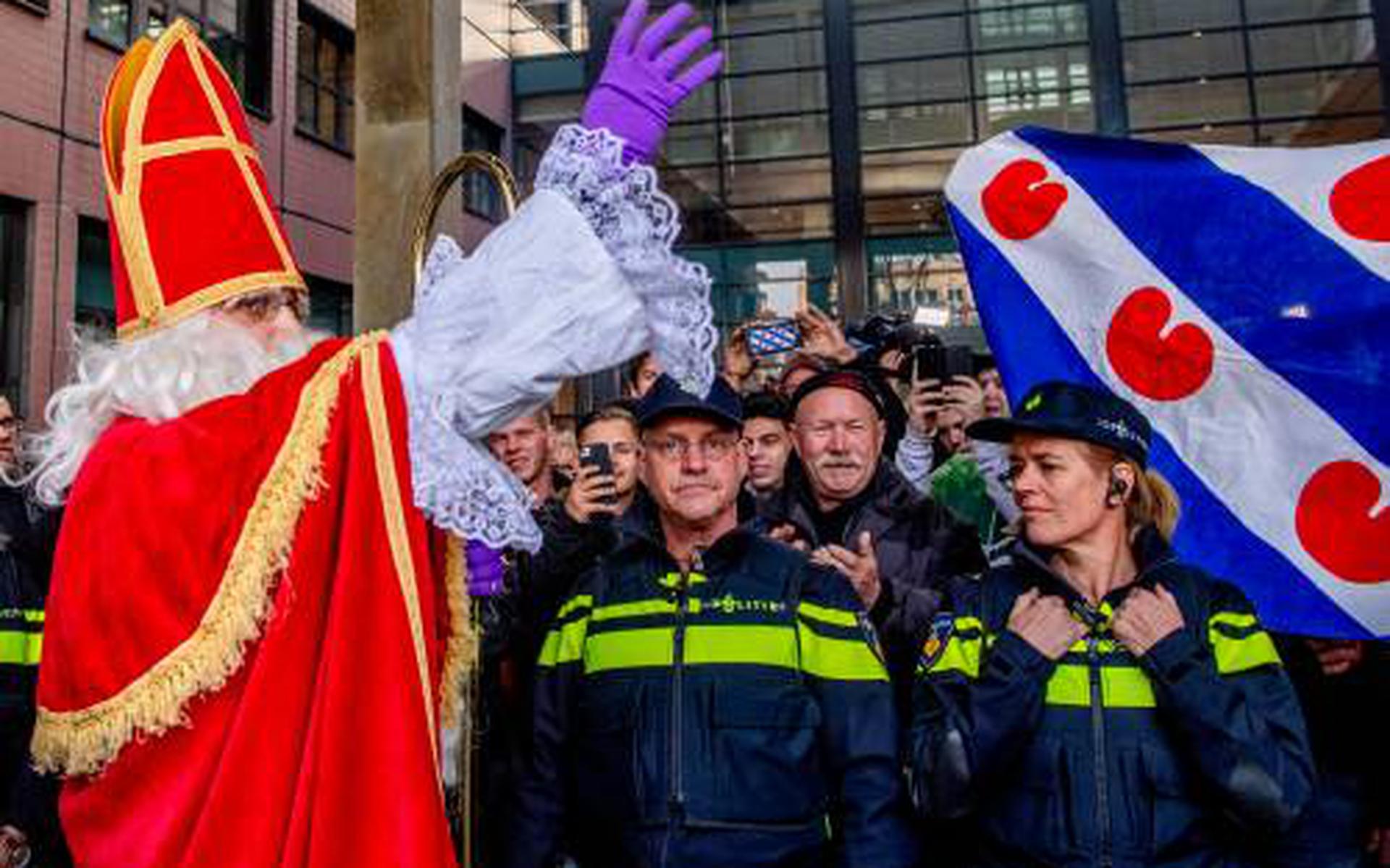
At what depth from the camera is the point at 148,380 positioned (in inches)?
81.1

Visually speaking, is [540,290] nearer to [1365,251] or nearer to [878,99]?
[1365,251]

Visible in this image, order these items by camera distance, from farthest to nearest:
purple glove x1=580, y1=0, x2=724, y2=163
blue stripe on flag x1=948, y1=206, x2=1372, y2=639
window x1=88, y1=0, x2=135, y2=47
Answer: window x1=88, y1=0, x2=135, y2=47
blue stripe on flag x1=948, y1=206, x2=1372, y2=639
purple glove x1=580, y1=0, x2=724, y2=163

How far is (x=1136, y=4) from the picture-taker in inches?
512

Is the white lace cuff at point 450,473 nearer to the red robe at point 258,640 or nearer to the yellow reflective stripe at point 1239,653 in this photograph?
the red robe at point 258,640

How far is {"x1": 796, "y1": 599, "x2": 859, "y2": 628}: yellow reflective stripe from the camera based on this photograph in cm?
275

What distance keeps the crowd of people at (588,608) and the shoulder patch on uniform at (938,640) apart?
0.01 metres

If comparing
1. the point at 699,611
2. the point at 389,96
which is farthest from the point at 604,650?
the point at 389,96

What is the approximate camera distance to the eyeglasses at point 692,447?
2926 millimetres

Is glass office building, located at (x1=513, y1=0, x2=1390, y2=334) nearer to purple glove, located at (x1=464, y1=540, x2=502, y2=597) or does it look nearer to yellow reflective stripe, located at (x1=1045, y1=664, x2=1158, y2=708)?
yellow reflective stripe, located at (x1=1045, y1=664, x2=1158, y2=708)

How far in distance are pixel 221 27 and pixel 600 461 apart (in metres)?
12.1

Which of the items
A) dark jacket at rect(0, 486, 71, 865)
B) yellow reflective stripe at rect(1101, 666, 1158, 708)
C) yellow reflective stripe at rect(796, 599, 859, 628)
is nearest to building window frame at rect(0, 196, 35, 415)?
dark jacket at rect(0, 486, 71, 865)

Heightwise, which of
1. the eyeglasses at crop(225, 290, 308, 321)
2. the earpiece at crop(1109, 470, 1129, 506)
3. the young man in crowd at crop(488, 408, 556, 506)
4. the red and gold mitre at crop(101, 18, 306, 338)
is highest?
the red and gold mitre at crop(101, 18, 306, 338)

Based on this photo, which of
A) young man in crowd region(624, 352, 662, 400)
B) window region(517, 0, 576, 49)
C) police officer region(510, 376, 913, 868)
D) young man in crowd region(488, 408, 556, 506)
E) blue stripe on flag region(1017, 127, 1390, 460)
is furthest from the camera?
window region(517, 0, 576, 49)

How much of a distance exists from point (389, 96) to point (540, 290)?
4.57 metres
